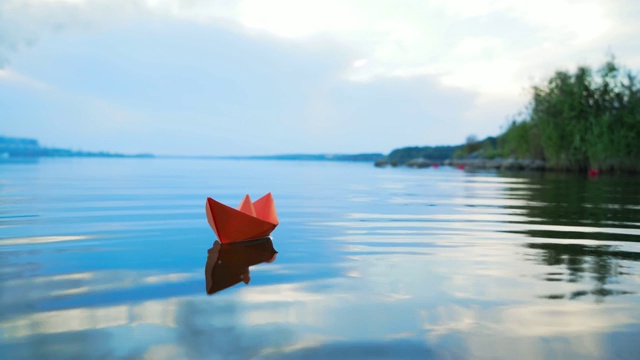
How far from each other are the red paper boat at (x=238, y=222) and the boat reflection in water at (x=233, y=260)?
10cm

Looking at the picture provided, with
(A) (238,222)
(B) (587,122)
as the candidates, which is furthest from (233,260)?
(B) (587,122)

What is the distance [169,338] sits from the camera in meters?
2.92

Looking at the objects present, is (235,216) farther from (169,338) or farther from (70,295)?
(169,338)

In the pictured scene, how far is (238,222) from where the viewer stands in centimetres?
623

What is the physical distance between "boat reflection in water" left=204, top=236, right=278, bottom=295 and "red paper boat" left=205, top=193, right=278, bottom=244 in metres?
0.10

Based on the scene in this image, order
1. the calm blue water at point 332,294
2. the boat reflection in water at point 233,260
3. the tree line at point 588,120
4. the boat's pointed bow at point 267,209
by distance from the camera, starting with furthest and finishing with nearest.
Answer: the tree line at point 588,120, the boat's pointed bow at point 267,209, the boat reflection in water at point 233,260, the calm blue water at point 332,294

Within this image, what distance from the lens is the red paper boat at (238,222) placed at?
6.02 metres

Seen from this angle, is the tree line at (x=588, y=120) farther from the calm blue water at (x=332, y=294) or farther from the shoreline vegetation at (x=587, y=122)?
the calm blue water at (x=332, y=294)

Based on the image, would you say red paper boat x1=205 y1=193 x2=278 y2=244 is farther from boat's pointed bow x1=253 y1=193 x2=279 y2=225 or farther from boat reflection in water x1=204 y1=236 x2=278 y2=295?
boat reflection in water x1=204 y1=236 x2=278 y2=295

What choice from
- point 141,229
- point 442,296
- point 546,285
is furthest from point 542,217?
point 141,229

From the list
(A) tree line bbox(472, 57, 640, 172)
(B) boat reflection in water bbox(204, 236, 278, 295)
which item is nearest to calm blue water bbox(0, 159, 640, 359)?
(B) boat reflection in water bbox(204, 236, 278, 295)

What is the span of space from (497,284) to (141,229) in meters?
5.32

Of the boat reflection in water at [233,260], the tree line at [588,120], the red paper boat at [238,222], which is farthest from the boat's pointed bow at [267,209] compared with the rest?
the tree line at [588,120]

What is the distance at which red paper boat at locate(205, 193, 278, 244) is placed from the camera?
19.7ft
